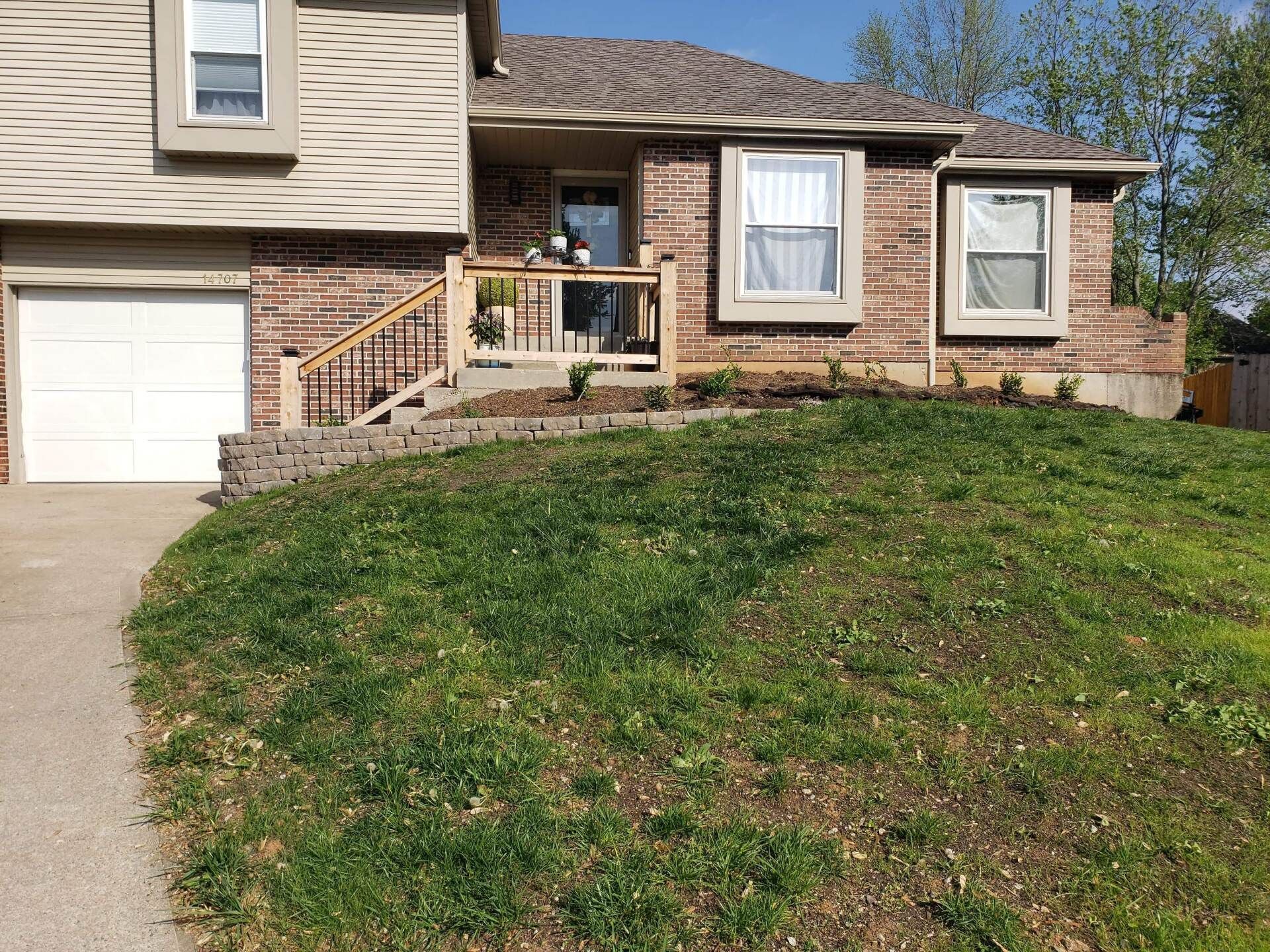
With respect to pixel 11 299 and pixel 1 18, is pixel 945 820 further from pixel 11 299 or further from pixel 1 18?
pixel 1 18

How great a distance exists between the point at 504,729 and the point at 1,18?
10.9 metres

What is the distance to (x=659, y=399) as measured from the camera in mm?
8859

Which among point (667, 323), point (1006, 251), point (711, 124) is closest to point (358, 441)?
point (667, 323)

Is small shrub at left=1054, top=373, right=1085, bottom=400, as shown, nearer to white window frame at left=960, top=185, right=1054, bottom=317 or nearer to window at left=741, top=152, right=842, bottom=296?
white window frame at left=960, top=185, right=1054, bottom=317

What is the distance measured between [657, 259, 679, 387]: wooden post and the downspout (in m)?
3.73

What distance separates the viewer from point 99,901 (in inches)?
106

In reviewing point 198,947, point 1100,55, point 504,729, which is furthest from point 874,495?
point 1100,55

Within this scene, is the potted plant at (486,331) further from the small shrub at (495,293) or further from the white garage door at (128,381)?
the white garage door at (128,381)

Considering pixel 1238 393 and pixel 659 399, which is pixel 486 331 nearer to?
pixel 659 399

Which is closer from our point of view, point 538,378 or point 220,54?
point 538,378

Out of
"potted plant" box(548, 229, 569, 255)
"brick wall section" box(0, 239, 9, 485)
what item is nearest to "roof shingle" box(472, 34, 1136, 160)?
"potted plant" box(548, 229, 569, 255)

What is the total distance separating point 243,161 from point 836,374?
23.6 feet

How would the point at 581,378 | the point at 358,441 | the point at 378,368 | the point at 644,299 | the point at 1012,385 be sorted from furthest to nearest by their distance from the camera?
the point at 1012,385
the point at 378,368
the point at 644,299
the point at 581,378
the point at 358,441

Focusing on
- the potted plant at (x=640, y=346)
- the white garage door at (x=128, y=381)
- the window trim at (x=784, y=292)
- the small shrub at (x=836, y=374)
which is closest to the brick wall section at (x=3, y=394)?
the white garage door at (x=128, y=381)
